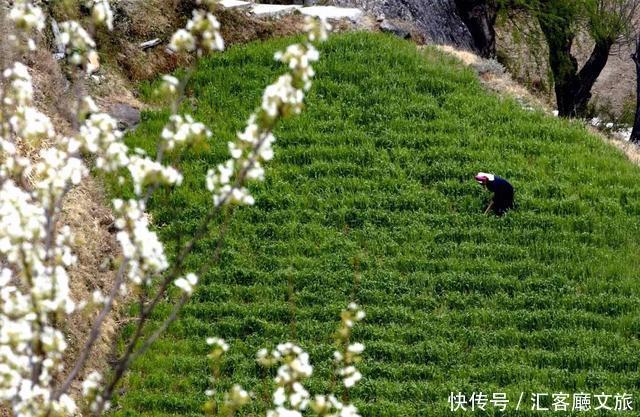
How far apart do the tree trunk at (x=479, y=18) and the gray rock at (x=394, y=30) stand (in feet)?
15.2

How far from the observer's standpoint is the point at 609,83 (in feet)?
124

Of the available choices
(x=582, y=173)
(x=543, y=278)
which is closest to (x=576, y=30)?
(x=582, y=173)

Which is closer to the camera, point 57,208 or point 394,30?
point 57,208

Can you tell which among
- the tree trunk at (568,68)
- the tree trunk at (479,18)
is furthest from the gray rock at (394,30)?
the tree trunk at (568,68)

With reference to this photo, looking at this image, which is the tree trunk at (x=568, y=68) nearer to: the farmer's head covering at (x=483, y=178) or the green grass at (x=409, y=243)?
the green grass at (x=409, y=243)

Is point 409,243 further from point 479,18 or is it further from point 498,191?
point 479,18

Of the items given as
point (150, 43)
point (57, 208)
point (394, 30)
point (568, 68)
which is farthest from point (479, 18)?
point (57, 208)

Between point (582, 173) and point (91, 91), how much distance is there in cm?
1031

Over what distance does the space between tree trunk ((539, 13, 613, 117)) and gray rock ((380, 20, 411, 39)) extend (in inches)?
210

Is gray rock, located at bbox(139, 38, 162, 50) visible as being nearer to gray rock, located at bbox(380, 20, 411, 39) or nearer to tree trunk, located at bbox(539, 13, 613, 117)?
gray rock, located at bbox(380, 20, 411, 39)

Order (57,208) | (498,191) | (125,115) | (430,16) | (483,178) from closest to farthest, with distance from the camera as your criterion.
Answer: (57,208)
(483,178)
(498,191)
(125,115)
(430,16)

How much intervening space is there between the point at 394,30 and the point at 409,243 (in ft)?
30.9

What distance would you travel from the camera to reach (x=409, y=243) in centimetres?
1434

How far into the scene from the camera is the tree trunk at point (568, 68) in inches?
1014
